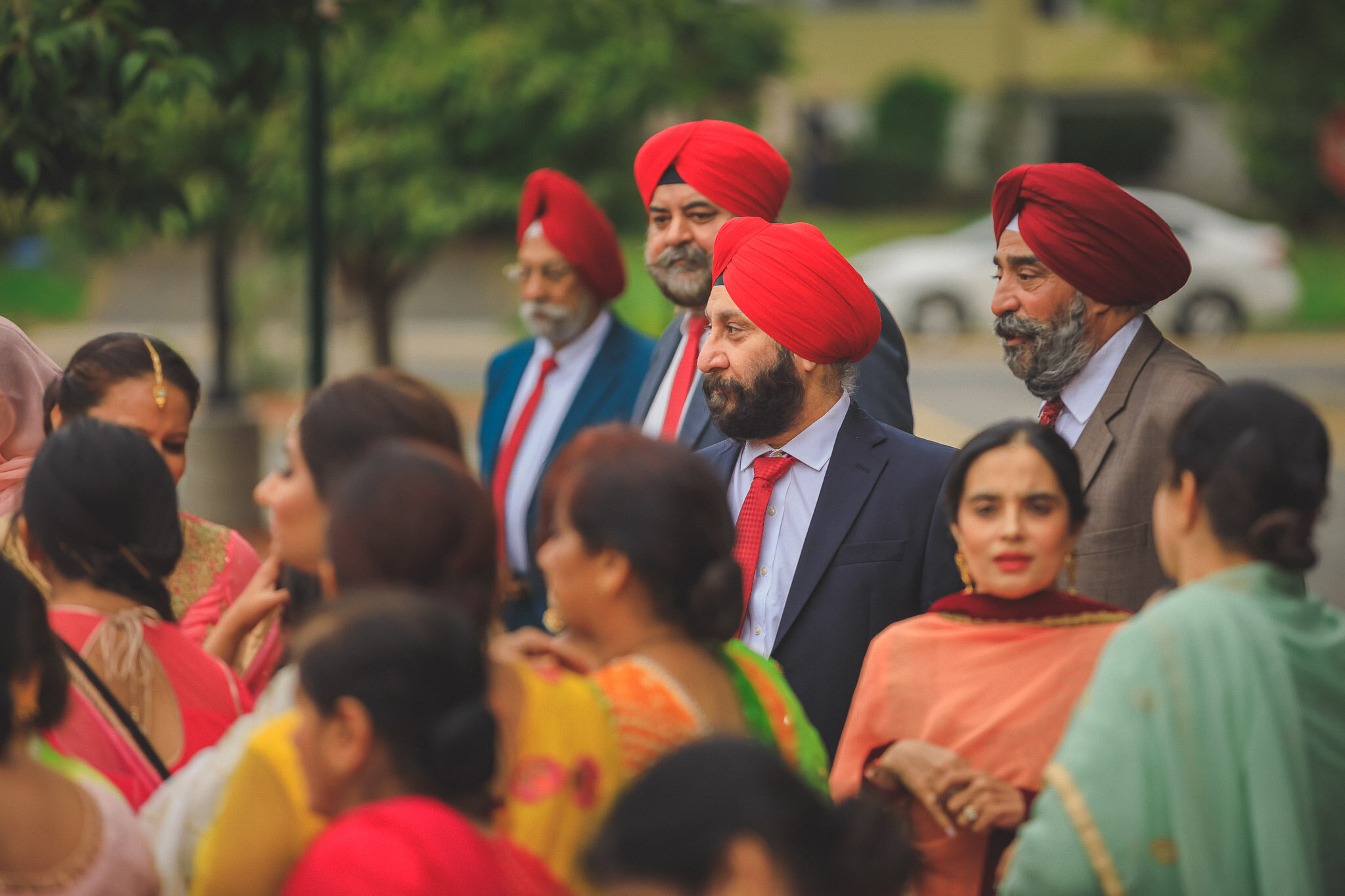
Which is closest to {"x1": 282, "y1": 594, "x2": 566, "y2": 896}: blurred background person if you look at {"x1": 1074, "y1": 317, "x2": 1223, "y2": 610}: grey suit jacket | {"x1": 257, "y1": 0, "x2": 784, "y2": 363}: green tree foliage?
{"x1": 1074, "y1": 317, "x2": 1223, "y2": 610}: grey suit jacket

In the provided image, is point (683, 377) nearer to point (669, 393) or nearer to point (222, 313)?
point (669, 393)

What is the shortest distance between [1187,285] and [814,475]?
20413 millimetres

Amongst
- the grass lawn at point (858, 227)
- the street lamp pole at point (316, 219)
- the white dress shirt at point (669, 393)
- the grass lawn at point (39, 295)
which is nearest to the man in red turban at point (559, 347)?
the white dress shirt at point (669, 393)

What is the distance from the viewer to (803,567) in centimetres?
365

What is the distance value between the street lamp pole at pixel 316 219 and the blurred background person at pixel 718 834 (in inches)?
208

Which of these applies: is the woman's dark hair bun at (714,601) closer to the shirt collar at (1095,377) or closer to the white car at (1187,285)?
the shirt collar at (1095,377)

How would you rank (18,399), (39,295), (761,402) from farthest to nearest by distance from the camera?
(39,295) < (18,399) < (761,402)

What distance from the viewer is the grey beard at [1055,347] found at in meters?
3.87

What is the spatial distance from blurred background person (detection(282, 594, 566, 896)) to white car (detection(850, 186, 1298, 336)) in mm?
20592

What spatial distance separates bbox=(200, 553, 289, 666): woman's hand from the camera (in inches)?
124

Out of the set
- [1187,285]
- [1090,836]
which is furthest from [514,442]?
[1187,285]

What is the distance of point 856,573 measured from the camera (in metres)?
3.62

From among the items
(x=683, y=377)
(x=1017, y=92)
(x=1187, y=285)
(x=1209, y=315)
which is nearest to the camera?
(x=683, y=377)

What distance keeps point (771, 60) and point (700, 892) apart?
36.3 feet
